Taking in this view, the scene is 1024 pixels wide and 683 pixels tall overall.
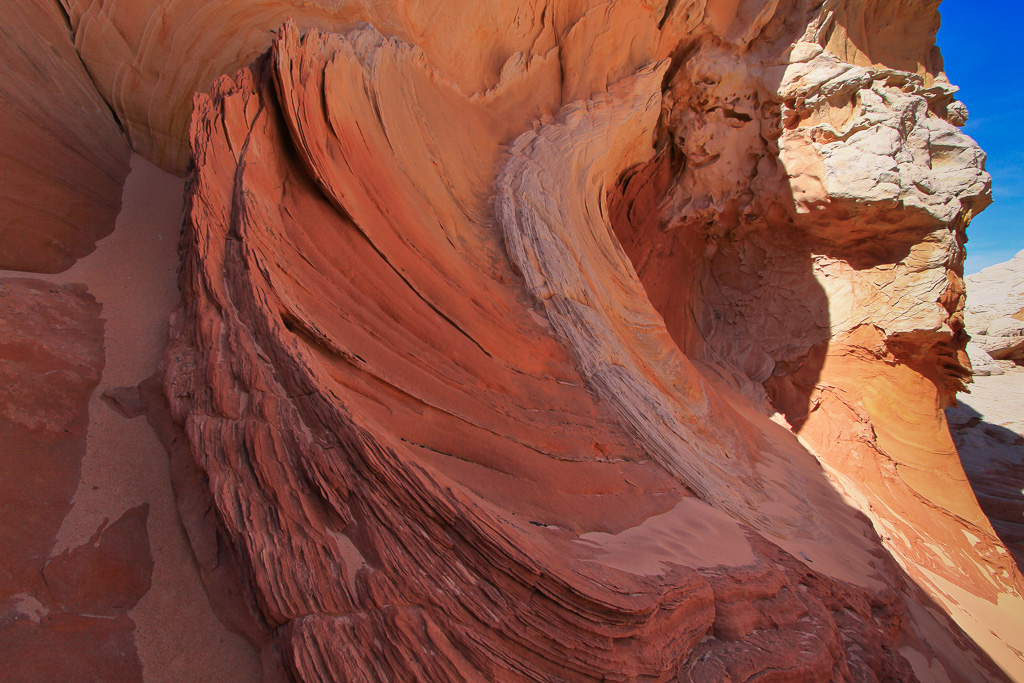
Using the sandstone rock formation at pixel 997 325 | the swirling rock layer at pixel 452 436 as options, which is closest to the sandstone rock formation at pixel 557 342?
the swirling rock layer at pixel 452 436

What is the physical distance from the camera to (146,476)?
5.24 feet

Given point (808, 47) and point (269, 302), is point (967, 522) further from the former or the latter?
point (269, 302)

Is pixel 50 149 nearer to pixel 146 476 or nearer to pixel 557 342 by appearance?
pixel 146 476

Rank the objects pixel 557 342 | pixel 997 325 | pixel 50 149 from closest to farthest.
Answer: pixel 50 149 → pixel 557 342 → pixel 997 325

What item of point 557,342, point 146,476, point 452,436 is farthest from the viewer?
point 557,342

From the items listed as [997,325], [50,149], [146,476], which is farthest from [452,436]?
[997,325]

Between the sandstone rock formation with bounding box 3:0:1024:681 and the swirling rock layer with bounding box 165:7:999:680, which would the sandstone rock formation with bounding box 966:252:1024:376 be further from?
the swirling rock layer with bounding box 165:7:999:680

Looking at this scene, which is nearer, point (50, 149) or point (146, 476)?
Result: point (146, 476)

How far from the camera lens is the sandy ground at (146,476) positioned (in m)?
1.30

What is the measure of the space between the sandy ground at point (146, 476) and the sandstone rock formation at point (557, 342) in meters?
0.04

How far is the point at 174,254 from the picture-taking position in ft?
7.82

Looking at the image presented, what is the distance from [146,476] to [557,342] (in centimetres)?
211

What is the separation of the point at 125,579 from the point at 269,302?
0.96 m

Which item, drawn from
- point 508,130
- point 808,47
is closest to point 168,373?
point 508,130
